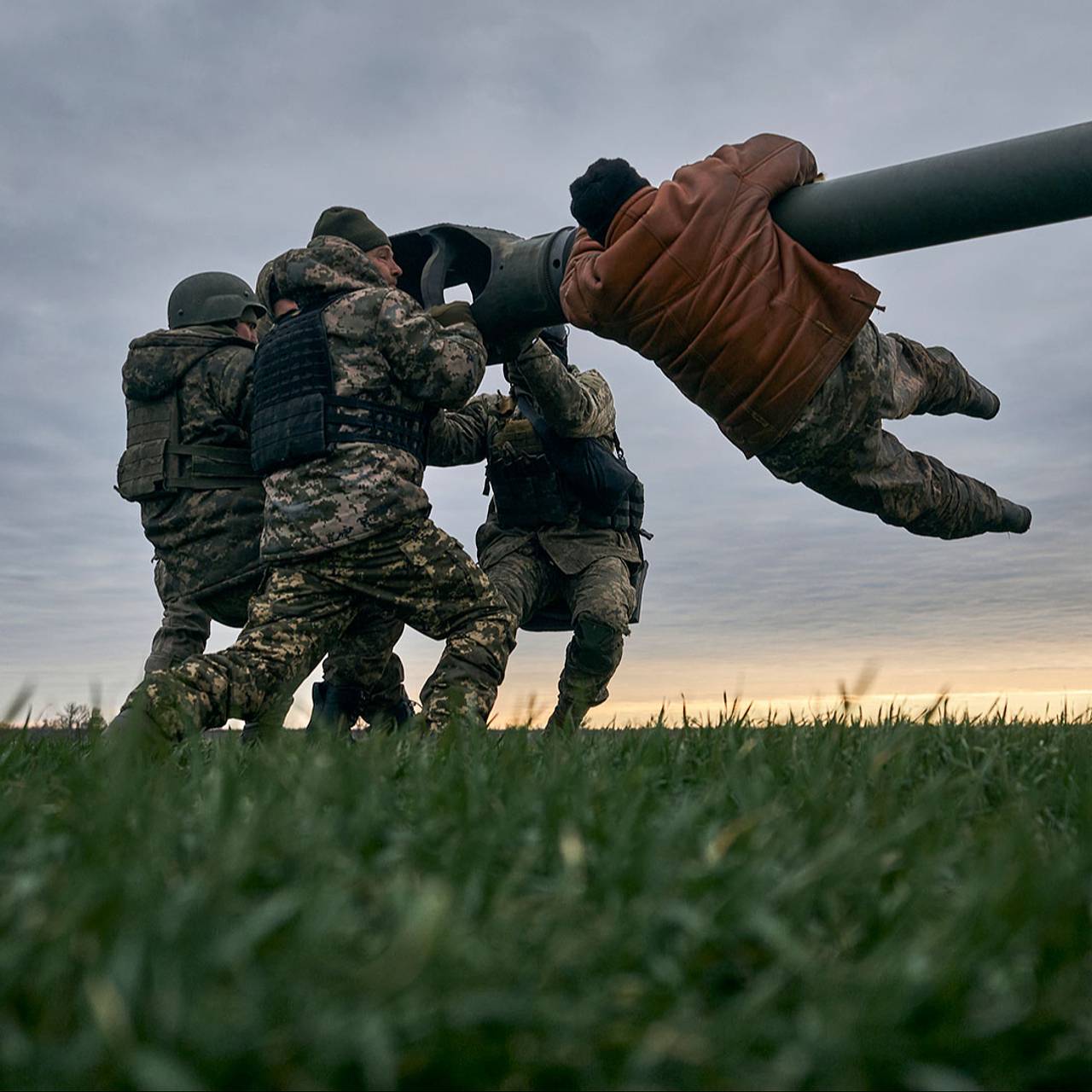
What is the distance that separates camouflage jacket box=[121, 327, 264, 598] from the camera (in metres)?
6.53

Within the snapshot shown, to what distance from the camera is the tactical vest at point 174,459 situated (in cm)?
660

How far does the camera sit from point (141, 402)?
675cm

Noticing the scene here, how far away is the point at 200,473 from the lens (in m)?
6.60

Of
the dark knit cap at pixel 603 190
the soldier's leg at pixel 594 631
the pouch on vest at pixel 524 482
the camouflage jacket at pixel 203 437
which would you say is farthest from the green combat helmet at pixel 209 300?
the dark knit cap at pixel 603 190

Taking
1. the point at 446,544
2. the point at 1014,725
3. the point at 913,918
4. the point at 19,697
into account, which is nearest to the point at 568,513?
the point at 446,544

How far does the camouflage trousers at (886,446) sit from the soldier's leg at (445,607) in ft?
4.88

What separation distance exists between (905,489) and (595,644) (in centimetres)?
240

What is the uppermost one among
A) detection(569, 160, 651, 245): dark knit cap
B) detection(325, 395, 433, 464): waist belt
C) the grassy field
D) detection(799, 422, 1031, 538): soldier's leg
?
detection(569, 160, 651, 245): dark knit cap

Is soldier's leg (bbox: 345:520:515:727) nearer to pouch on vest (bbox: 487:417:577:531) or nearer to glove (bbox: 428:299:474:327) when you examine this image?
glove (bbox: 428:299:474:327)

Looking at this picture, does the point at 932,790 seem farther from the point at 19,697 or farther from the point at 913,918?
the point at 19,697

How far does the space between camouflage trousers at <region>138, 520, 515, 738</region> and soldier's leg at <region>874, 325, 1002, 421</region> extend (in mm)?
1967

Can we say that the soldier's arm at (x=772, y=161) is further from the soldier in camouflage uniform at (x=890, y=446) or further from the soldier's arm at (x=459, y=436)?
the soldier's arm at (x=459, y=436)

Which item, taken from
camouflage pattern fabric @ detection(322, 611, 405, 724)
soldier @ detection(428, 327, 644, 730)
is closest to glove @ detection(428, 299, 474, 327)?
soldier @ detection(428, 327, 644, 730)

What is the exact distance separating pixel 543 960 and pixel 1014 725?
286cm
